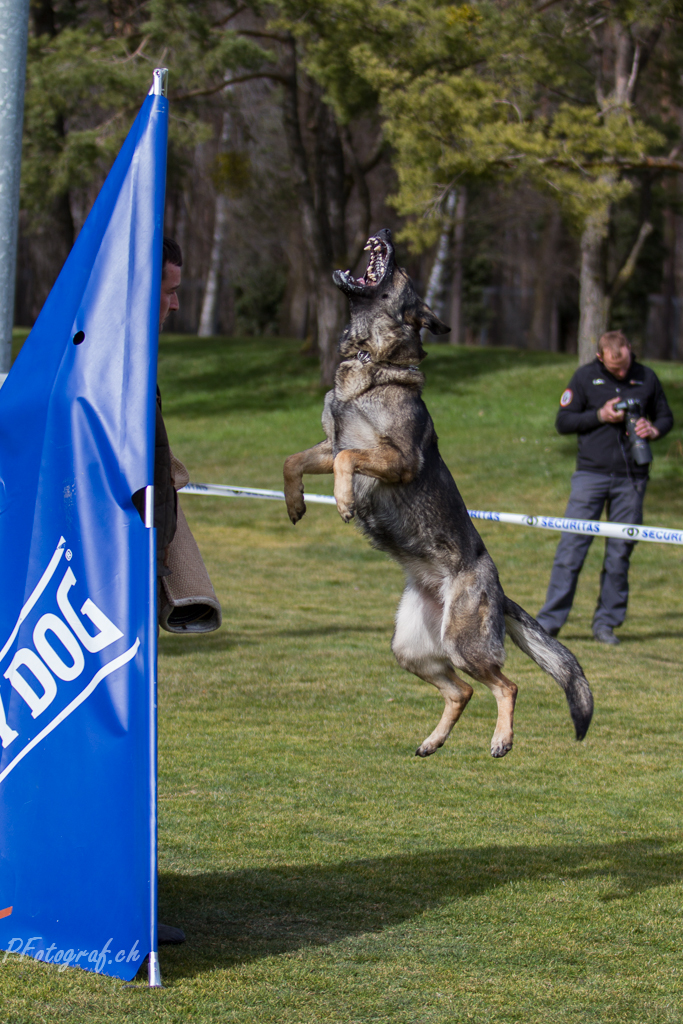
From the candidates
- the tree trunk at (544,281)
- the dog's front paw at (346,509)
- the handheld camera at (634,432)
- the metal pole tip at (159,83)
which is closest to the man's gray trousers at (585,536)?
the handheld camera at (634,432)

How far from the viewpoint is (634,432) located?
8.69 meters

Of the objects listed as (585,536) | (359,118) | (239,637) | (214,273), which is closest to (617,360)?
(585,536)

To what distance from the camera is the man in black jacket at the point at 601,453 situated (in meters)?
8.95

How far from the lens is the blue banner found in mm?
3254

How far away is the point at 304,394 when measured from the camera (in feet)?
79.1

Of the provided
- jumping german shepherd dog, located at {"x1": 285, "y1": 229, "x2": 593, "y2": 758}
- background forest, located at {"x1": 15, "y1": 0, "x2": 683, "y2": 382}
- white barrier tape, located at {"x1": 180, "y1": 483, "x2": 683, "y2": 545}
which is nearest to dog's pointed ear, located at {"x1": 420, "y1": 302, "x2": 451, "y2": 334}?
jumping german shepherd dog, located at {"x1": 285, "y1": 229, "x2": 593, "y2": 758}

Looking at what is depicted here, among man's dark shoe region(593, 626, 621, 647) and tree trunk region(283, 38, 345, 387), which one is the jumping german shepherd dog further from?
tree trunk region(283, 38, 345, 387)

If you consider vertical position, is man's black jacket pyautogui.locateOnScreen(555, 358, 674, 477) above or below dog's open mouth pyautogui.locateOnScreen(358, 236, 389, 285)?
below

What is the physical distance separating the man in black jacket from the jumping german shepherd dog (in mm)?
4938

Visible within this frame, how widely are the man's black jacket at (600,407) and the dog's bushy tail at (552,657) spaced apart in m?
4.73

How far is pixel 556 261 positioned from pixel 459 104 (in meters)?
21.9

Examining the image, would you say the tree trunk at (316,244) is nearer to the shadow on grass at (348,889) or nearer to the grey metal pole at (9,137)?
the shadow on grass at (348,889)

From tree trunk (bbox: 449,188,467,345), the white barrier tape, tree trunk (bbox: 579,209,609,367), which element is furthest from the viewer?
tree trunk (bbox: 449,188,467,345)

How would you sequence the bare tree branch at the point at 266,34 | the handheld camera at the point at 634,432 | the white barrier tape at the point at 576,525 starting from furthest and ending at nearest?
the bare tree branch at the point at 266,34
the handheld camera at the point at 634,432
the white barrier tape at the point at 576,525
